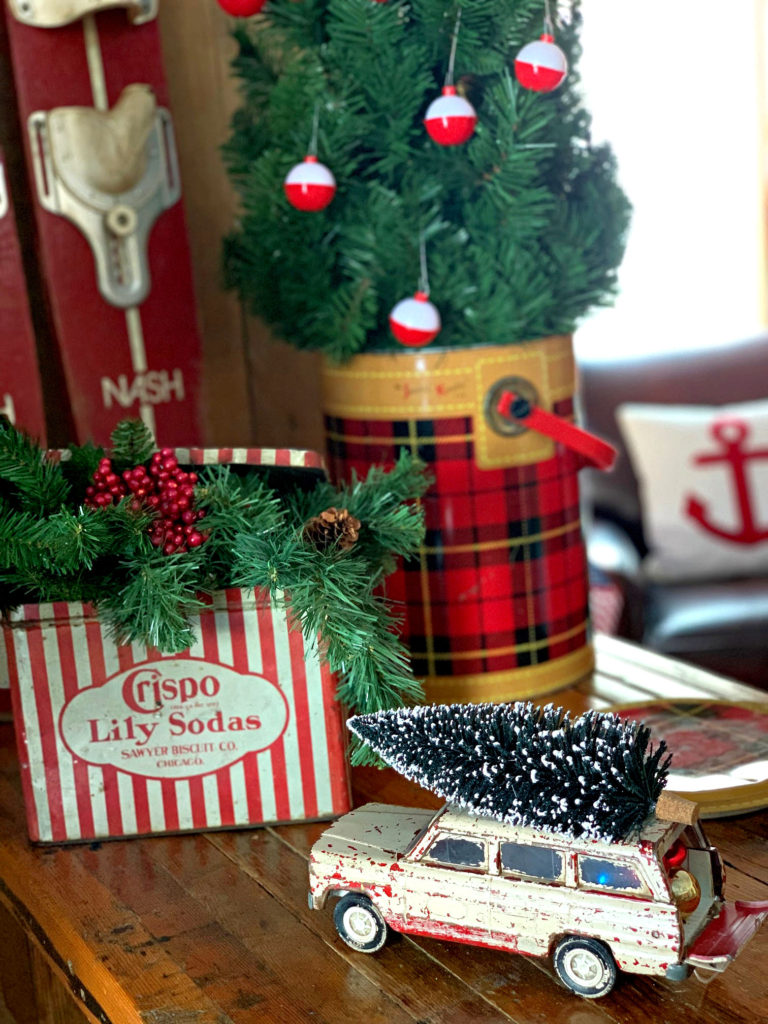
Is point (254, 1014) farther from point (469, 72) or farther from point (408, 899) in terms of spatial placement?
point (469, 72)

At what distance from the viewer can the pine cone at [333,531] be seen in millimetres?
750

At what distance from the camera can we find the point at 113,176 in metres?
1.05

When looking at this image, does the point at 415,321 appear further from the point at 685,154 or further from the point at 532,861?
the point at 685,154

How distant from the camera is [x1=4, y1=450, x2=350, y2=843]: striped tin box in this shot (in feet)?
2.58

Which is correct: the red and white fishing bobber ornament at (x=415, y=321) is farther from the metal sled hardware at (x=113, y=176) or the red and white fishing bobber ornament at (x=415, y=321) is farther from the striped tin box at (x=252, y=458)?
the metal sled hardware at (x=113, y=176)

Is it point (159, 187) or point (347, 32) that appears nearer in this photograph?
point (347, 32)

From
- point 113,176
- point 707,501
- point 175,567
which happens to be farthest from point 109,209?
point 707,501

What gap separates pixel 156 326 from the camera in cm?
112

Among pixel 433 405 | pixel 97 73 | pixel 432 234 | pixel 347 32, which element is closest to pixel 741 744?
pixel 433 405

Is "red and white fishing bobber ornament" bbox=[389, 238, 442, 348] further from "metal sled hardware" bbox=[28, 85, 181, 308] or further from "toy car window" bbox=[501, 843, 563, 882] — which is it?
"toy car window" bbox=[501, 843, 563, 882]

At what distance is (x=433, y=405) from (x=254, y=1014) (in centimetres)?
50

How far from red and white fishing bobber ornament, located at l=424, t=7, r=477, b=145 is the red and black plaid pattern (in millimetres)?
224

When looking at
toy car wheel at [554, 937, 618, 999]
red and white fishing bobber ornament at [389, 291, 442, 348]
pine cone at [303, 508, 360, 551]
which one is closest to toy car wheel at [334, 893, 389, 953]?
toy car wheel at [554, 937, 618, 999]

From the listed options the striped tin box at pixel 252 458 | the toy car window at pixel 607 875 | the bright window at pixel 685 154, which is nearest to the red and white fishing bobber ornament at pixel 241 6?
the striped tin box at pixel 252 458
